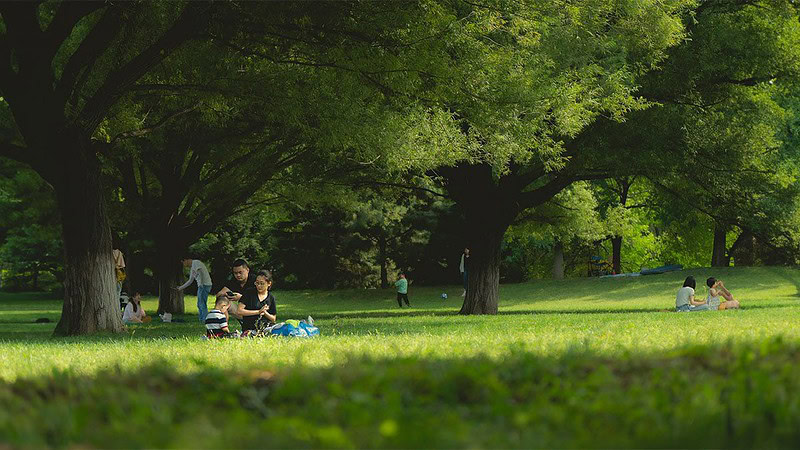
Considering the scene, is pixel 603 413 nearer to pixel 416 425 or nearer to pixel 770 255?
pixel 416 425

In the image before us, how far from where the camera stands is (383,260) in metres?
53.1

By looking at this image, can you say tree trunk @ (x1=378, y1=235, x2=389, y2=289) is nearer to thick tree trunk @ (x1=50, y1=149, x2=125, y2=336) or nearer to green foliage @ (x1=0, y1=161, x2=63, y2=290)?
green foliage @ (x1=0, y1=161, x2=63, y2=290)

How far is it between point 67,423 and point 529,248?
172ft

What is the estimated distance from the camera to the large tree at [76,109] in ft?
56.3

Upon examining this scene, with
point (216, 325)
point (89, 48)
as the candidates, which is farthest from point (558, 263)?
point (216, 325)

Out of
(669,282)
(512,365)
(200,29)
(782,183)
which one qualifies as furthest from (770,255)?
(512,365)

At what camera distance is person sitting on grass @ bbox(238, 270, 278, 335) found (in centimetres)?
1388

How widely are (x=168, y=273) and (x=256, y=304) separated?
2000cm

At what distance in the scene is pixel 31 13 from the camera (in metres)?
17.4

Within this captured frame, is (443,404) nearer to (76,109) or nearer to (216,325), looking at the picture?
(216,325)

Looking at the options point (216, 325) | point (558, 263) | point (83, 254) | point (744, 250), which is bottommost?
point (216, 325)

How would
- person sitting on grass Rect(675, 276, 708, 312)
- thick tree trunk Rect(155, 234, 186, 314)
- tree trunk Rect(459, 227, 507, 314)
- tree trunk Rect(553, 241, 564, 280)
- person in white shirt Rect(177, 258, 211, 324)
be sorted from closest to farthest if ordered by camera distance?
person sitting on grass Rect(675, 276, 708, 312), person in white shirt Rect(177, 258, 211, 324), tree trunk Rect(459, 227, 507, 314), thick tree trunk Rect(155, 234, 186, 314), tree trunk Rect(553, 241, 564, 280)

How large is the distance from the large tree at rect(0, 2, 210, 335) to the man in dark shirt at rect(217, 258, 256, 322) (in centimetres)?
478

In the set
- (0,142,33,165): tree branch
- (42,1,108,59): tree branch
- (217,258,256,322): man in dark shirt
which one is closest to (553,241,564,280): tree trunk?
(0,142,33,165): tree branch
